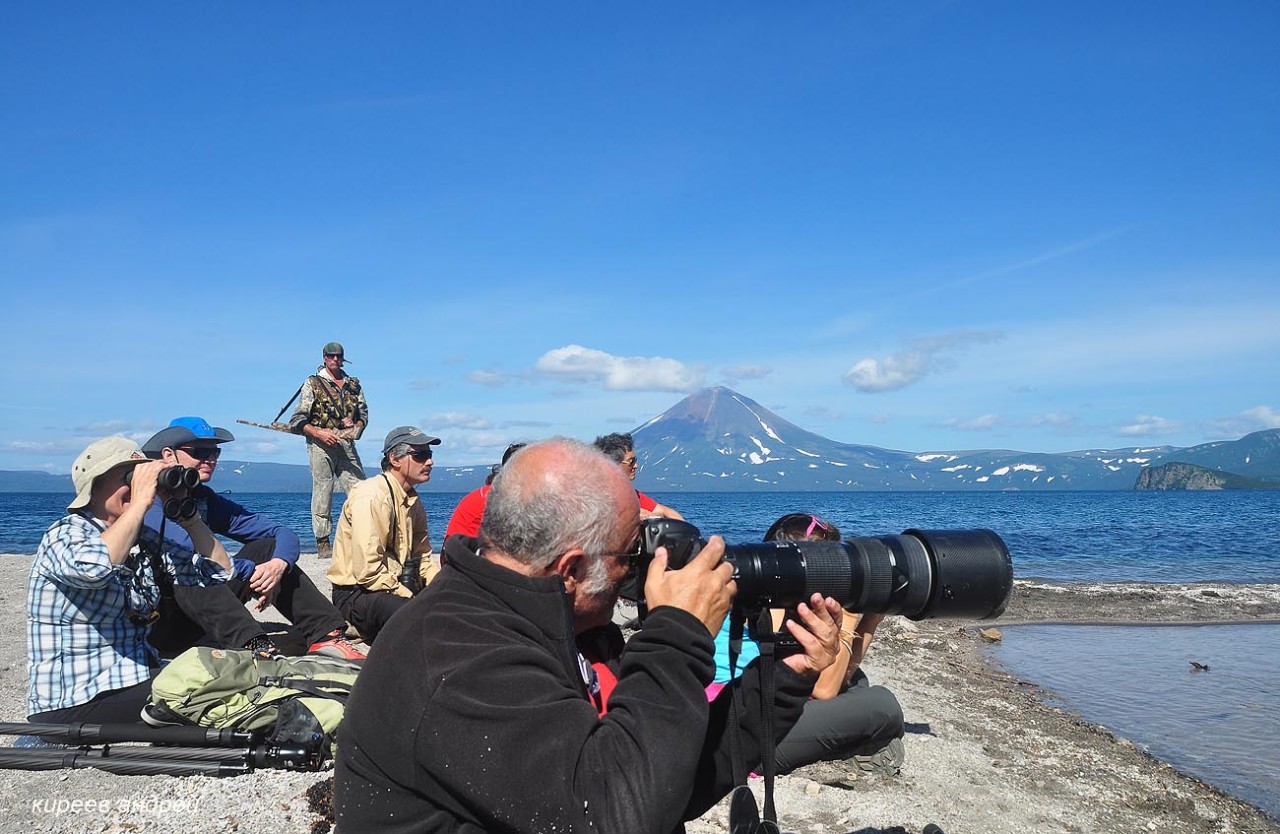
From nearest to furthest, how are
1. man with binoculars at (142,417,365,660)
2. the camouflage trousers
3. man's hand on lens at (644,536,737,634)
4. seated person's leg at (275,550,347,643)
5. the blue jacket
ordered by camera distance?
man's hand on lens at (644,536,737,634) < man with binoculars at (142,417,365,660) < the blue jacket < seated person's leg at (275,550,347,643) < the camouflage trousers

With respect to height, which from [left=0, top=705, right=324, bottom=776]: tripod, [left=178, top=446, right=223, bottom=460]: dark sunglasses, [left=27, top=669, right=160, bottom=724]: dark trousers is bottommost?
[left=0, top=705, right=324, bottom=776]: tripod

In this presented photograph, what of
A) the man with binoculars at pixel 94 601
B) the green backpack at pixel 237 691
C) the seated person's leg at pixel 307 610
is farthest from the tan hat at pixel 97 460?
the seated person's leg at pixel 307 610

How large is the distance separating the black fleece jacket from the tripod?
92.9 inches

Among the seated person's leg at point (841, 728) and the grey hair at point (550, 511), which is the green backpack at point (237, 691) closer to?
the seated person's leg at point (841, 728)

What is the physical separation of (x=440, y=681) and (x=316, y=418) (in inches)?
332

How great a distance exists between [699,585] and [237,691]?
3.08 metres

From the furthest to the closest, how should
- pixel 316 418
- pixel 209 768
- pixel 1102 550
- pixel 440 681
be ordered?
pixel 1102 550
pixel 316 418
pixel 209 768
pixel 440 681

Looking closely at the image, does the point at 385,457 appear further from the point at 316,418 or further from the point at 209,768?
the point at 316,418

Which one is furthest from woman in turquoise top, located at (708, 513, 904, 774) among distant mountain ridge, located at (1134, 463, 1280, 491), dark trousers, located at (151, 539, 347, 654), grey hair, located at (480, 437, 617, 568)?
distant mountain ridge, located at (1134, 463, 1280, 491)

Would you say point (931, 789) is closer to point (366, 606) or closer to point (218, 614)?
point (366, 606)

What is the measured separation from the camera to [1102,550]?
2570 cm

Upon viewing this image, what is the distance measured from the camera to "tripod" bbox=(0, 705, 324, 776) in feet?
12.9

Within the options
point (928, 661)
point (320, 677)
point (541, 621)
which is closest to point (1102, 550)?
point (928, 661)

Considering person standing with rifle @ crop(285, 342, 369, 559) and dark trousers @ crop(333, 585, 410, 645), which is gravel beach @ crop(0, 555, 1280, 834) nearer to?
dark trousers @ crop(333, 585, 410, 645)
